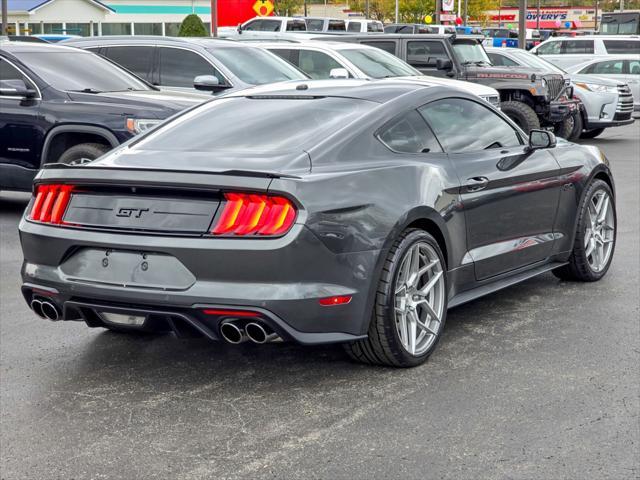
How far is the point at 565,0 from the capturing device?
481 feet

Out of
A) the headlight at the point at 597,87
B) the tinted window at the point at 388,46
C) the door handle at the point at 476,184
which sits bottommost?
the headlight at the point at 597,87

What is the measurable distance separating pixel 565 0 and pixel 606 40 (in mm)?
121638

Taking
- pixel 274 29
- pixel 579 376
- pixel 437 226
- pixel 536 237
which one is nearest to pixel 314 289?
pixel 437 226

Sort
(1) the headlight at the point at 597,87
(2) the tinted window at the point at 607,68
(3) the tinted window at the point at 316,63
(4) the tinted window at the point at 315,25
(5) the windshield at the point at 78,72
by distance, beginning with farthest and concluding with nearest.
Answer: (4) the tinted window at the point at 315,25 → (2) the tinted window at the point at 607,68 → (1) the headlight at the point at 597,87 → (3) the tinted window at the point at 316,63 → (5) the windshield at the point at 78,72

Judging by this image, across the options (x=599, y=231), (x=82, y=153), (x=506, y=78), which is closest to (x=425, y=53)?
(x=506, y=78)

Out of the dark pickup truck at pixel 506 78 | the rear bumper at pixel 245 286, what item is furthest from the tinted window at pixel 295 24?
the rear bumper at pixel 245 286

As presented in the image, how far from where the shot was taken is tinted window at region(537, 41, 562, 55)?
99.2 feet

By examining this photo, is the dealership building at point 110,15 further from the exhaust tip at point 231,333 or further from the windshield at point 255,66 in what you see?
the exhaust tip at point 231,333

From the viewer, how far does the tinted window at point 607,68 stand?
25.9 meters

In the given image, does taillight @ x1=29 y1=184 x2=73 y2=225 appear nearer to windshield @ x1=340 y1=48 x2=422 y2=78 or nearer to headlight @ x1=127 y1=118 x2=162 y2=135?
headlight @ x1=127 y1=118 x2=162 y2=135

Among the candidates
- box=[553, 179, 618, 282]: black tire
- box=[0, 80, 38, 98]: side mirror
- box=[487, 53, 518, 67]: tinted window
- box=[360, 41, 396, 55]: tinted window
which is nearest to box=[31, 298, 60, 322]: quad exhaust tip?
box=[553, 179, 618, 282]: black tire

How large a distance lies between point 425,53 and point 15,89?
413 inches

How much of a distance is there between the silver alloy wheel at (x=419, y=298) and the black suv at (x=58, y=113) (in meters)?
5.31

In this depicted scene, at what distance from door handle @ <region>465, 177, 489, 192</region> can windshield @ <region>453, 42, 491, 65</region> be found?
14569 millimetres
